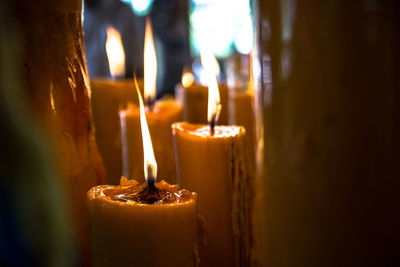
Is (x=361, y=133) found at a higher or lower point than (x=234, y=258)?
higher

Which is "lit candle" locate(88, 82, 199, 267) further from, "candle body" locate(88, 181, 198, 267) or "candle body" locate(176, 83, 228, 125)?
"candle body" locate(176, 83, 228, 125)

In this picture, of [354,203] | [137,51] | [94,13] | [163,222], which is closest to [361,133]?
[354,203]

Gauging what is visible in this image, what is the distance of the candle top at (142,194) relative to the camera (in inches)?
14.3

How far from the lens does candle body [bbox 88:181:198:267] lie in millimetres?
346

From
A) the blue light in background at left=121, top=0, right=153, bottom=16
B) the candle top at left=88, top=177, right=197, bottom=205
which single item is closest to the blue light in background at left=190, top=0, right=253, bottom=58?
the blue light in background at left=121, top=0, right=153, bottom=16

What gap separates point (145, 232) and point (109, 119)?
40cm

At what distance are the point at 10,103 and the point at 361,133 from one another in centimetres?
34

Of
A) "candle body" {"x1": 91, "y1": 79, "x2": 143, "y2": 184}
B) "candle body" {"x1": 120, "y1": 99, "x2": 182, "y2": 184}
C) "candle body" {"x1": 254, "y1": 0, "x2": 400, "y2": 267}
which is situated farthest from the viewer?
"candle body" {"x1": 91, "y1": 79, "x2": 143, "y2": 184}

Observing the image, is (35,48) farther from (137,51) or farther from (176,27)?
(176,27)

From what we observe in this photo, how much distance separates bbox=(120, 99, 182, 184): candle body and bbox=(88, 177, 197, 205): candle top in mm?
168

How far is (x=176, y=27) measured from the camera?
3113 mm

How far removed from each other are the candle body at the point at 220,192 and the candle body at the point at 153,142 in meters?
0.12

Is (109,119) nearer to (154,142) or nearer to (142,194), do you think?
(154,142)

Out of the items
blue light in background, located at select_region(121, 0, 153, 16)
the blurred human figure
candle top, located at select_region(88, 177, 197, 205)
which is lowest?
candle top, located at select_region(88, 177, 197, 205)
